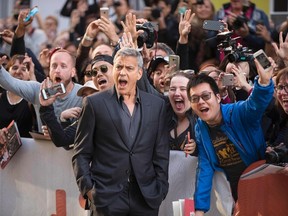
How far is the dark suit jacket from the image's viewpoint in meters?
8.61

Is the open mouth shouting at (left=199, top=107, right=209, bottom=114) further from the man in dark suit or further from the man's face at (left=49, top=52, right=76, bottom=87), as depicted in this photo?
the man's face at (left=49, top=52, right=76, bottom=87)

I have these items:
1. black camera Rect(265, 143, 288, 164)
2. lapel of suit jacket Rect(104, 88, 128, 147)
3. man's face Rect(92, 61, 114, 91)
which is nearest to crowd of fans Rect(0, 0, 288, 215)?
man's face Rect(92, 61, 114, 91)

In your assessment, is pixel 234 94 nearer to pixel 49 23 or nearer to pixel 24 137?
pixel 24 137

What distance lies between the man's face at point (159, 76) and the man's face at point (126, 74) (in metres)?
1.94

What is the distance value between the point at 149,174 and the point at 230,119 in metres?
0.85

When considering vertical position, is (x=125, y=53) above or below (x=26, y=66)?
above

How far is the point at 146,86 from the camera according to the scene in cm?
940

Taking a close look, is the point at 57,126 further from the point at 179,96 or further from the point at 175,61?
the point at 175,61

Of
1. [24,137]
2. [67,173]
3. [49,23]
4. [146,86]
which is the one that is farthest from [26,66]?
[49,23]

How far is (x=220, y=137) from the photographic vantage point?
8.91 metres

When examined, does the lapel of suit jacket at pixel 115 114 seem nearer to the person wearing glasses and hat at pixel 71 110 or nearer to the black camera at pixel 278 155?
the person wearing glasses and hat at pixel 71 110

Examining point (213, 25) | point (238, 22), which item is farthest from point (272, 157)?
point (238, 22)

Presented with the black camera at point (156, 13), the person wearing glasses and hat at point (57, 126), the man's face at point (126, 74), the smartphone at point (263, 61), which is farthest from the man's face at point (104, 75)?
the black camera at point (156, 13)

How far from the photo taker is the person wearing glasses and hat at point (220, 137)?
883 centimetres
